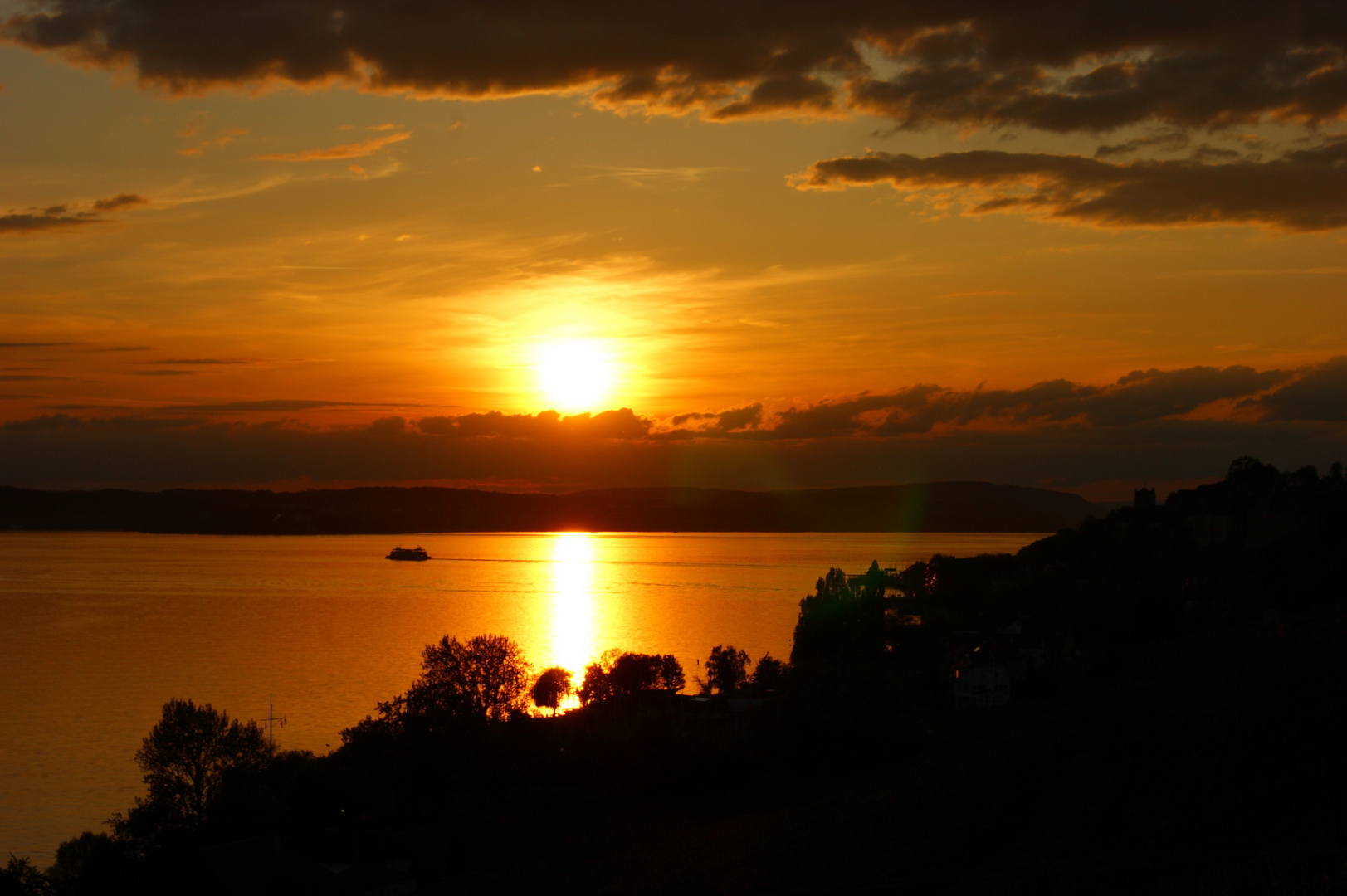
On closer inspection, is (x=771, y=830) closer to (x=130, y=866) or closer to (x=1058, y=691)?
(x=130, y=866)

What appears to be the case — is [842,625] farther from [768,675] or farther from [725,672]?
[725,672]

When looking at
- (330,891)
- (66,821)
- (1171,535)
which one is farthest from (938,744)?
(1171,535)

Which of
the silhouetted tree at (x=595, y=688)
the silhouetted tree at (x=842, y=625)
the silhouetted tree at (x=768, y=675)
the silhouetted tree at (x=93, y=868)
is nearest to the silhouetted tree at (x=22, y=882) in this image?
the silhouetted tree at (x=93, y=868)

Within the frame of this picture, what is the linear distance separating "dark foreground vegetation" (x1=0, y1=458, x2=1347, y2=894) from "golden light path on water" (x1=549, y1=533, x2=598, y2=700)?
57.2 ft

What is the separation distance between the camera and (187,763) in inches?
1251

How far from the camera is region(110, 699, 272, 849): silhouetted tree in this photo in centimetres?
2983

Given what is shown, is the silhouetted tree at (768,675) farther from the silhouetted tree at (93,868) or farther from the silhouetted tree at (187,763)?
the silhouetted tree at (93,868)

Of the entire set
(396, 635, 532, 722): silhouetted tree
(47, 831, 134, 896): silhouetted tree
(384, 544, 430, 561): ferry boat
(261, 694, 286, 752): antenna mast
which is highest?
(384, 544, 430, 561): ferry boat

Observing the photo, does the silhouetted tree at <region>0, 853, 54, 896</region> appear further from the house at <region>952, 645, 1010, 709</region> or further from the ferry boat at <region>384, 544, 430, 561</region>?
the ferry boat at <region>384, 544, 430, 561</region>

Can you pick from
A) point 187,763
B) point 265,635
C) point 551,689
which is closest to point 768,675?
point 551,689

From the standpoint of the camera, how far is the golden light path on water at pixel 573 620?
70.4m

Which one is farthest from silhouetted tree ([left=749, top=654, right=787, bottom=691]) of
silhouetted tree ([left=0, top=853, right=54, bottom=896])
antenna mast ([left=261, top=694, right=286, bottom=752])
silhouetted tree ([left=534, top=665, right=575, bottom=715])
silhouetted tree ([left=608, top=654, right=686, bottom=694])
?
silhouetted tree ([left=0, top=853, right=54, bottom=896])

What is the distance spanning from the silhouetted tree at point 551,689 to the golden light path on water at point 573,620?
6861 millimetres

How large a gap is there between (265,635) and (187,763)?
173 feet
